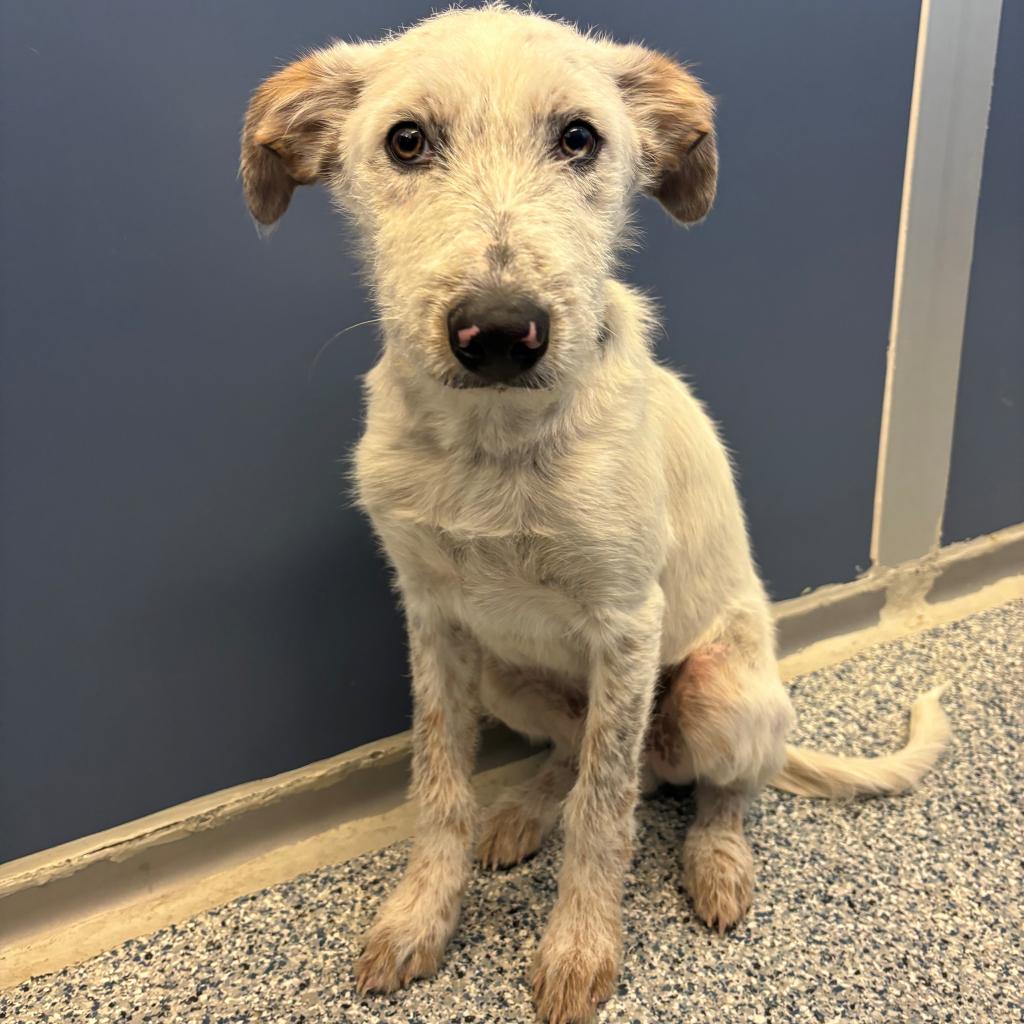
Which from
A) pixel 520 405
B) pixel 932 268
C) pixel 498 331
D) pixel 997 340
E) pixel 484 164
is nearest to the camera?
pixel 498 331

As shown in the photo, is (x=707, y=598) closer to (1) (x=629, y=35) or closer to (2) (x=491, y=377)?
(2) (x=491, y=377)

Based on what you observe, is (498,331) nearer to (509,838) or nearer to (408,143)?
(408,143)

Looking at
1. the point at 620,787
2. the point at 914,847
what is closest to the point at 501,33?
the point at 620,787

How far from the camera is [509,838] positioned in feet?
5.62

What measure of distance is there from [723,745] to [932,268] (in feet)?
4.81

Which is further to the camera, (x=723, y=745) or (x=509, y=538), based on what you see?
(x=723, y=745)

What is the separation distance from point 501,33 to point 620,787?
3.85ft

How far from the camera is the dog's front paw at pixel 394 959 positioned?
4.68ft

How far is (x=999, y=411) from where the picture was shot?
2498 mm

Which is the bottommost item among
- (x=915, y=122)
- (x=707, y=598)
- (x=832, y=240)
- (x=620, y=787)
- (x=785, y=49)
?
(x=620, y=787)

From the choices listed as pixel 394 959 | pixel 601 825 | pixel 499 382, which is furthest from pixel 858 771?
pixel 499 382

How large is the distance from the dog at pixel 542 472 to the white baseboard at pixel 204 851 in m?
0.27

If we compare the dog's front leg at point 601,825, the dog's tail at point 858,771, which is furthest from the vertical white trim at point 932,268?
the dog's front leg at point 601,825

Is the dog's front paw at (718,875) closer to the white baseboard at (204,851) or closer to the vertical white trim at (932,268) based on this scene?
the white baseboard at (204,851)
